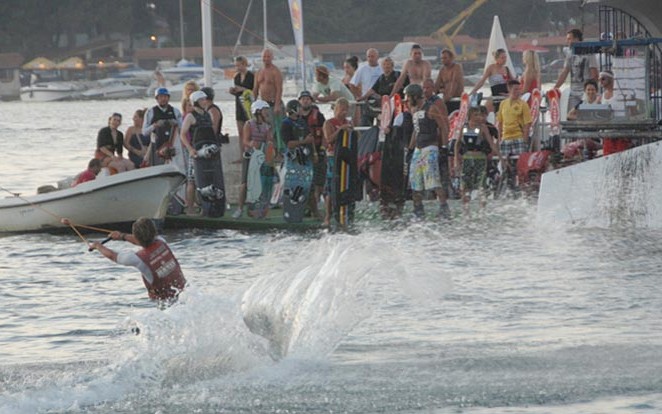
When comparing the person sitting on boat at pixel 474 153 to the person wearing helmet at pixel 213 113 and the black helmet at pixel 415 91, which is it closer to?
the black helmet at pixel 415 91

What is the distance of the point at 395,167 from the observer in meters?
23.6

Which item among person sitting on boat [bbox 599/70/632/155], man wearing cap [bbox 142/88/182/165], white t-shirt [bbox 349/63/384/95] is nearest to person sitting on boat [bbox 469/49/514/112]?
white t-shirt [bbox 349/63/384/95]

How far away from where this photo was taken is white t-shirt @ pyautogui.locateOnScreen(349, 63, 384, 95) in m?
26.2

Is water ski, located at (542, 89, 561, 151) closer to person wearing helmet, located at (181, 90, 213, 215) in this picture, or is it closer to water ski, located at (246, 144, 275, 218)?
water ski, located at (246, 144, 275, 218)

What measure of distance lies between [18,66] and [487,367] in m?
118

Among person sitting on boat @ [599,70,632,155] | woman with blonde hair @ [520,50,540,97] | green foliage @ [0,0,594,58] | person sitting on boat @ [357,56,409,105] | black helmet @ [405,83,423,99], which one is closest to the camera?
person sitting on boat @ [599,70,632,155]

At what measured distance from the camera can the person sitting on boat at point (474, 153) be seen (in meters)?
23.7

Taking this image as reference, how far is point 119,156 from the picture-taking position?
2528cm

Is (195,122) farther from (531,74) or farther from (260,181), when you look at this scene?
(531,74)

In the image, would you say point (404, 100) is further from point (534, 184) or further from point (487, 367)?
point (487, 367)

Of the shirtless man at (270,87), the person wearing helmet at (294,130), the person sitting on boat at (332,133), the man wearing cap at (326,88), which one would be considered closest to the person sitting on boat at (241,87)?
the shirtless man at (270,87)

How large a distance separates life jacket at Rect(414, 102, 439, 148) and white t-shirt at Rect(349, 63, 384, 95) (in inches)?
129

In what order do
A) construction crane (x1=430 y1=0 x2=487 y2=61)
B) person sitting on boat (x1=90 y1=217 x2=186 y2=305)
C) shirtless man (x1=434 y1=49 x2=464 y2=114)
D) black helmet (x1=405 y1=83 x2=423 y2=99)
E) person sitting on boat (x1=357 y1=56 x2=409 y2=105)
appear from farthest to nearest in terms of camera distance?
1. construction crane (x1=430 y1=0 x2=487 y2=61)
2. person sitting on boat (x1=357 y1=56 x2=409 y2=105)
3. shirtless man (x1=434 y1=49 x2=464 y2=114)
4. black helmet (x1=405 y1=83 x2=423 y2=99)
5. person sitting on boat (x1=90 y1=217 x2=186 y2=305)

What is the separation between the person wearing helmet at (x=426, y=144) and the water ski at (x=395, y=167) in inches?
13.3
